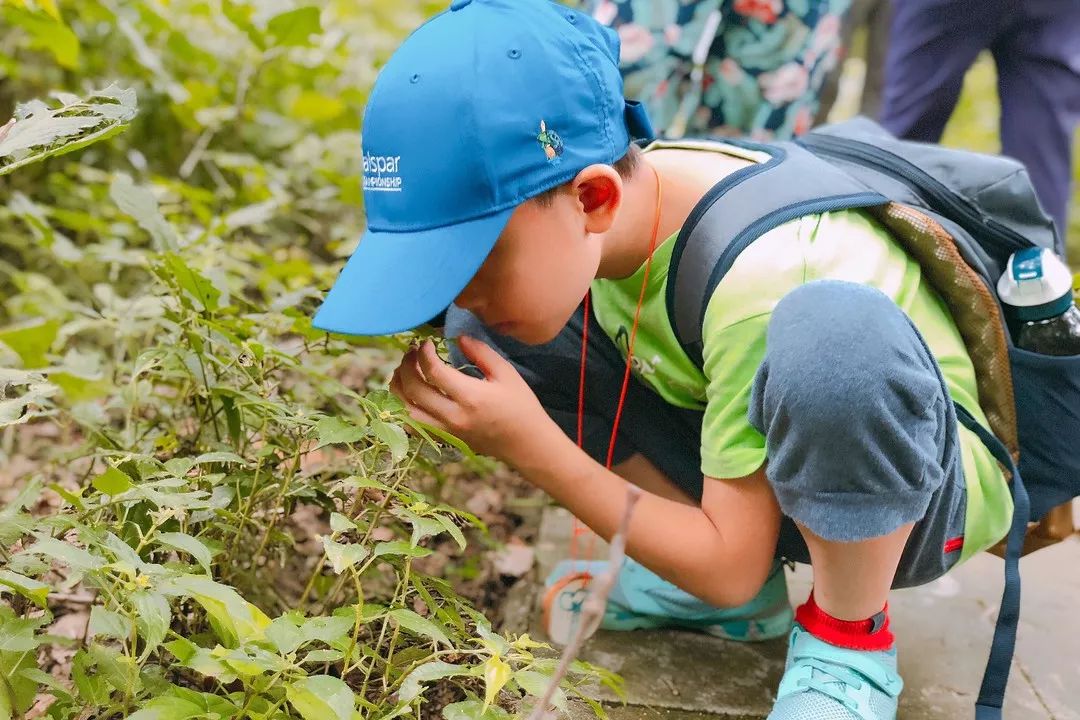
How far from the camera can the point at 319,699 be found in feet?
3.02

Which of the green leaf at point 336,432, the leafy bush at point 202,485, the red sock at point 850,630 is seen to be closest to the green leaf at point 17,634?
the leafy bush at point 202,485

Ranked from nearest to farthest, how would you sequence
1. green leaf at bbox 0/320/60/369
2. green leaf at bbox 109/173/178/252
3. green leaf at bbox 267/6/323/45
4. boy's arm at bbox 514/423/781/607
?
boy's arm at bbox 514/423/781/607 < green leaf at bbox 109/173/178/252 < green leaf at bbox 0/320/60/369 < green leaf at bbox 267/6/323/45

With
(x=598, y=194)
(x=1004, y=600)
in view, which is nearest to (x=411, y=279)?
(x=598, y=194)

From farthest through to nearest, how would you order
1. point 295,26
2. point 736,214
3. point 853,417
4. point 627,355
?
point 295,26 < point 627,355 < point 736,214 < point 853,417

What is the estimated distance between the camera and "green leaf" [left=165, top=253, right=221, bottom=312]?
Answer: 1.34m

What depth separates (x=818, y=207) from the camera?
132cm

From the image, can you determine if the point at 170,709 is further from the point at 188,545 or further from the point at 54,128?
the point at 54,128

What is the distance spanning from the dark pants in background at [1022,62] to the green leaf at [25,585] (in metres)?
2.11

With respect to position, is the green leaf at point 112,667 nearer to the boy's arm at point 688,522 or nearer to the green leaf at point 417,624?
the green leaf at point 417,624

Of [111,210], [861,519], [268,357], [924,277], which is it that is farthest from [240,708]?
[111,210]

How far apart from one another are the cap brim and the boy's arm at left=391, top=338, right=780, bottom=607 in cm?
16

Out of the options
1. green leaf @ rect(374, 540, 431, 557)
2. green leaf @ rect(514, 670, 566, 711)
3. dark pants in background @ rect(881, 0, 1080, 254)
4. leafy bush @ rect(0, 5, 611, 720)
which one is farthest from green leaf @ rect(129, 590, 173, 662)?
dark pants in background @ rect(881, 0, 1080, 254)

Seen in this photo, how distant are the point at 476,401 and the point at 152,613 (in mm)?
486

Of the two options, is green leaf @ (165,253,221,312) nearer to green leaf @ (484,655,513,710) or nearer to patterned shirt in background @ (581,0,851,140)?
green leaf @ (484,655,513,710)
